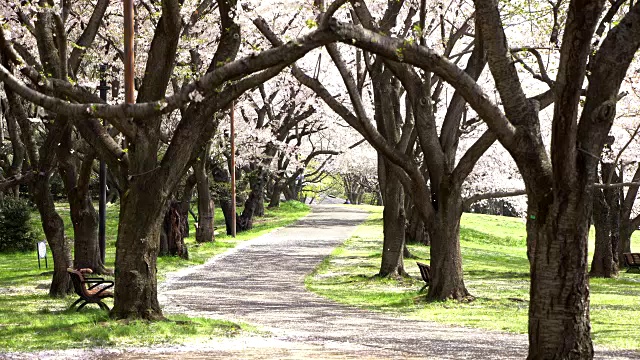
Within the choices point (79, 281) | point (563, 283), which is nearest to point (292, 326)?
point (79, 281)

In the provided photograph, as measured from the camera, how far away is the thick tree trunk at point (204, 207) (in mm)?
30250

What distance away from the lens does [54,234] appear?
16500 mm

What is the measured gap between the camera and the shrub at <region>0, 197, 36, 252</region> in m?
28.5

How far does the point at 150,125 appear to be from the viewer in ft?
42.1

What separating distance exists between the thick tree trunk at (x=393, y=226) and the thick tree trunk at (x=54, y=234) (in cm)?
827

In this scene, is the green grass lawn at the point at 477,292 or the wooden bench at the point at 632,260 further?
the wooden bench at the point at 632,260

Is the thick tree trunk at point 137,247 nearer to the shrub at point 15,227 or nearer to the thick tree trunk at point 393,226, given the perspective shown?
the thick tree trunk at point 393,226

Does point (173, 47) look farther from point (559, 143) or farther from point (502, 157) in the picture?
point (502, 157)

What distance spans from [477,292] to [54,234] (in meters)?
9.37

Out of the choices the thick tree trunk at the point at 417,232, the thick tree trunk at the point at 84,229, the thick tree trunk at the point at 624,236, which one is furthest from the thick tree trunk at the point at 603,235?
the thick tree trunk at the point at 84,229

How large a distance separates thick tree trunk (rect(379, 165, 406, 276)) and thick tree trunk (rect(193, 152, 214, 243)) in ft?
32.0

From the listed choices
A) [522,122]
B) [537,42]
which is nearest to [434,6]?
[537,42]

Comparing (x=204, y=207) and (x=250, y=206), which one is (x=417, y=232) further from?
(x=204, y=207)

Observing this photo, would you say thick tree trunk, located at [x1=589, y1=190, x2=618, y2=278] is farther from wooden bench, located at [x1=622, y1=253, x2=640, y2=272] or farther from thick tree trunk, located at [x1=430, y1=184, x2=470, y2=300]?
thick tree trunk, located at [x1=430, y1=184, x2=470, y2=300]
